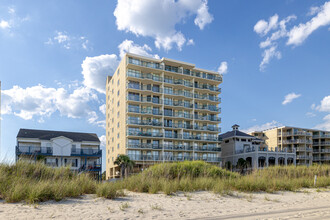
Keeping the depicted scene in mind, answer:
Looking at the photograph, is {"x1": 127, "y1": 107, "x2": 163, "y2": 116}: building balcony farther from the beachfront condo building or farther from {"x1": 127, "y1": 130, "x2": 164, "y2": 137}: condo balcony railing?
the beachfront condo building

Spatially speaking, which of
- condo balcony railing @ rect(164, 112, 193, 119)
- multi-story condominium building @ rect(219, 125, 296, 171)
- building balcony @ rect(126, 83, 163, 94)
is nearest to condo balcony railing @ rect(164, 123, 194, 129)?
condo balcony railing @ rect(164, 112, 193, 119)

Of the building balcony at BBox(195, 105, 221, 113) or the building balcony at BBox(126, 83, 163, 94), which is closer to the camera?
the building balcony at BBox(126, 83, 163, 94)

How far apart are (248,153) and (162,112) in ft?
62.5

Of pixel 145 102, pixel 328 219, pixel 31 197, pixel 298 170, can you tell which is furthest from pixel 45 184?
pixel 145 102

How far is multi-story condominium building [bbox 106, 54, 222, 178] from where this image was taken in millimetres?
48594

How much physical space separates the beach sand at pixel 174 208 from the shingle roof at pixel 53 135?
35.6 meters

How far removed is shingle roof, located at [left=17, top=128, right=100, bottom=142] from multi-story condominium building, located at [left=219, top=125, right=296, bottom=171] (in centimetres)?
2622

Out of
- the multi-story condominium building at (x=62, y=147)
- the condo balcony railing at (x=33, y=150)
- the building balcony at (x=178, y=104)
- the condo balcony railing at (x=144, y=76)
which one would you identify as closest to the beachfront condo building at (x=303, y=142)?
the building balcony at (x=178, y=104)

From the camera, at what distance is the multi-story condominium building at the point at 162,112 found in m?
48.6

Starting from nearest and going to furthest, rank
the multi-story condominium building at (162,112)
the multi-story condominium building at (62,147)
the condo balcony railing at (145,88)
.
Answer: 1. the multi-story condominium building at (62,147)
2. the multi-story condominium building at (162,112)
3. the condo balcony railing at (145,88)

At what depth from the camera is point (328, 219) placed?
32.0 feet

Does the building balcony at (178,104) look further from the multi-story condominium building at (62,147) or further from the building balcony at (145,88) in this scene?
the multi-story condominium building at (62,147)

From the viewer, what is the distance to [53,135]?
45.3 meters

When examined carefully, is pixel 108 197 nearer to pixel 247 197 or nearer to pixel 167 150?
pixel 247 197
